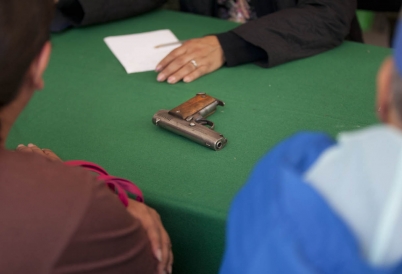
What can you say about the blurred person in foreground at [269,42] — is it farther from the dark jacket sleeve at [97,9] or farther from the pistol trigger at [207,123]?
the dark jacket sleeve at [97,9]

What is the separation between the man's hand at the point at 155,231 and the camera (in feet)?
2.37

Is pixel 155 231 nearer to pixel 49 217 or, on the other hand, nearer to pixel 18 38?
pixel 49 217

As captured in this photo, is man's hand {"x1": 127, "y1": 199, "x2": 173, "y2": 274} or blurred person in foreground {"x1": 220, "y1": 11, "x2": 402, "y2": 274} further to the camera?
man's hand {"x1": 127, "y1": 199, "x2": 173, "y2": 274}

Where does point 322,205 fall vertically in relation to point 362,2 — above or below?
above

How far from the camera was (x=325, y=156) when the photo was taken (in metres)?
0.40

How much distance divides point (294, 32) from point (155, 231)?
2.44 ft

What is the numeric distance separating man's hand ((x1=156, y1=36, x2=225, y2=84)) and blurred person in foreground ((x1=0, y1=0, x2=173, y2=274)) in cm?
Result: 56

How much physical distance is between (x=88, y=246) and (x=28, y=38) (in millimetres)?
261

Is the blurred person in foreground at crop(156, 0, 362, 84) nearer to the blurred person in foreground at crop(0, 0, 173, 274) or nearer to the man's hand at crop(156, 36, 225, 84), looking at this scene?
the man's hand at crop(156, 36, 225, 84)

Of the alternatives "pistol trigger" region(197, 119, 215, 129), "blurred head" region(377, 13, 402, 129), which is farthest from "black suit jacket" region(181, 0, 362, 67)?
"blurred head" region(377, 13, 402, 129)

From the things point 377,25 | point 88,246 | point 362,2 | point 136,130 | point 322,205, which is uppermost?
point 322,205

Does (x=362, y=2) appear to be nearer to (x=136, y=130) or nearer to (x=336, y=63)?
(x=336, y=63)

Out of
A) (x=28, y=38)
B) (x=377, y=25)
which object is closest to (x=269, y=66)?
(x=28, y=38)

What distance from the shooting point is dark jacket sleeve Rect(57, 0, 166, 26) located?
54.9 inches
